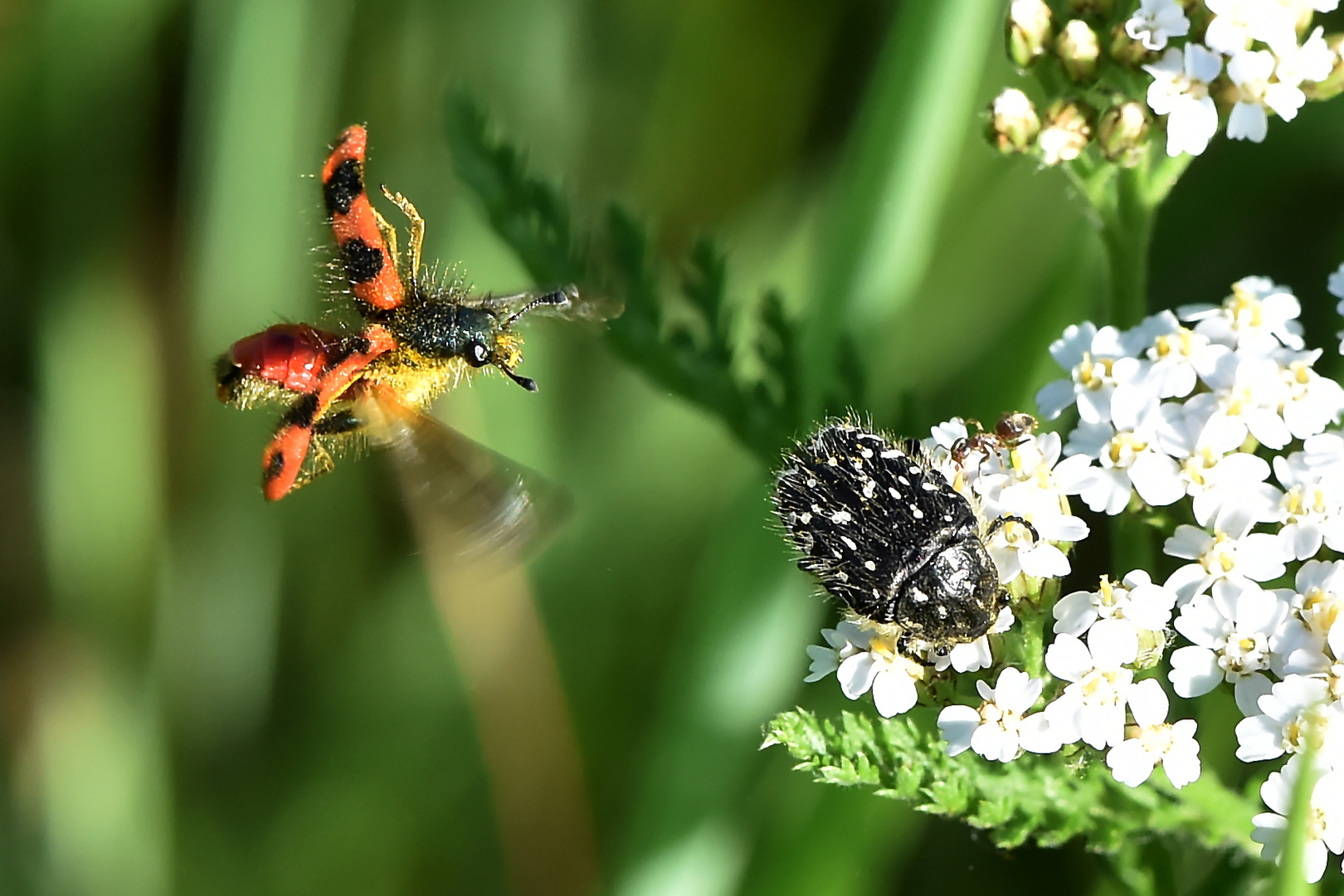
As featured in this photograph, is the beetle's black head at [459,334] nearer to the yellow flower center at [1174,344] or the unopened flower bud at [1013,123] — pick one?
the unopened flower bud at [1013,123]

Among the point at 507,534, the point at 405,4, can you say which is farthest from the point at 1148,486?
the point at 405,4

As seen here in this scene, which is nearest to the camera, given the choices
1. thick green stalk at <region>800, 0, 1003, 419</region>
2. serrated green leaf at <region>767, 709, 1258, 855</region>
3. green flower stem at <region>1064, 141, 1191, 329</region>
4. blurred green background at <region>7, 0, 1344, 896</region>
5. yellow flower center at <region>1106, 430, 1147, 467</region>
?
serrated green leaf at <region>767, 709, 1258, 855</region>

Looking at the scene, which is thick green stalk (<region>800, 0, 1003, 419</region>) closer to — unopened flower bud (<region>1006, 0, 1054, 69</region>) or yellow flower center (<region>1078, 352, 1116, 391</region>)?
unopened flower bud (<region>1006, 0, 1054, 69</region>)

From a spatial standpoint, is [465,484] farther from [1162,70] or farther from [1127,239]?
[1162,70]

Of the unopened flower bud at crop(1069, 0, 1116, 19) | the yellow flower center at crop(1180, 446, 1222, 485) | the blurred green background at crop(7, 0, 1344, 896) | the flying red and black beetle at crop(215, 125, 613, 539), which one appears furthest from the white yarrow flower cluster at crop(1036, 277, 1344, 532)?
the flying red and black beetle at crop(215, 125, 613, 539)

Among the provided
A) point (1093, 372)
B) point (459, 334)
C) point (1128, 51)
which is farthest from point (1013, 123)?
point (459, 334)

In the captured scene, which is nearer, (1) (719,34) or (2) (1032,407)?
(2) (1032,407)

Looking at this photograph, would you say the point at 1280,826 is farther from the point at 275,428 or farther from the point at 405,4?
the point at 405,4
